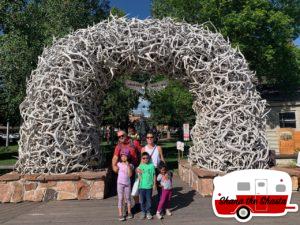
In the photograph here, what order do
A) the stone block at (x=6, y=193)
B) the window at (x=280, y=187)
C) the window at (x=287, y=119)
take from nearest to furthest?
the window at (x=280, y=187) < the stone block at (x=6, y=193) < the window at (x=287, y=119)

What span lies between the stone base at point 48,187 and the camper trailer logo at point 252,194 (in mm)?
Result: 3307

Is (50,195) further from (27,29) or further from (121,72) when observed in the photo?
(27,29)

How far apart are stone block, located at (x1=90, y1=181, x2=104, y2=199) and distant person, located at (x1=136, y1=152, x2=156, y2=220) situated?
1.84m

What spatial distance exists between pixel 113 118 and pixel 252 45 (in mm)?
10191

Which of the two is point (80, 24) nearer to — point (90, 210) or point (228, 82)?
point (228, 82)

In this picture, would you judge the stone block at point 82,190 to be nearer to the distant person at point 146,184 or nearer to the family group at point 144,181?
the family group at point 144,181

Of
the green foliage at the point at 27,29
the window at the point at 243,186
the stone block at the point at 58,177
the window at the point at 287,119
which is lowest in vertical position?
the stone block at the point at 58,177

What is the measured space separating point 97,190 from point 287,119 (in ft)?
Result: 51.2

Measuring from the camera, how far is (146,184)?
263 inches

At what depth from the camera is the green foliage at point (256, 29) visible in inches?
761

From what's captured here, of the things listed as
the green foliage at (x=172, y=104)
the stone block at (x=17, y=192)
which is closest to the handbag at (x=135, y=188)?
the stone block at (x=17, y=192)

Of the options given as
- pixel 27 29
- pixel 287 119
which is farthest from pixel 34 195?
pixel 287 119

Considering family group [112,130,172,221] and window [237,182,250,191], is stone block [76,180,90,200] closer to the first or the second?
family group [112,130,172,221]

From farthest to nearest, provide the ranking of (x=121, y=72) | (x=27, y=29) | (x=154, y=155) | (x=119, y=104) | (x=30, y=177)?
(x=119, y=104)
(x=27, y=29)
(x=121, y=72)
(x=30, y=177)
(x=154, y=155)
